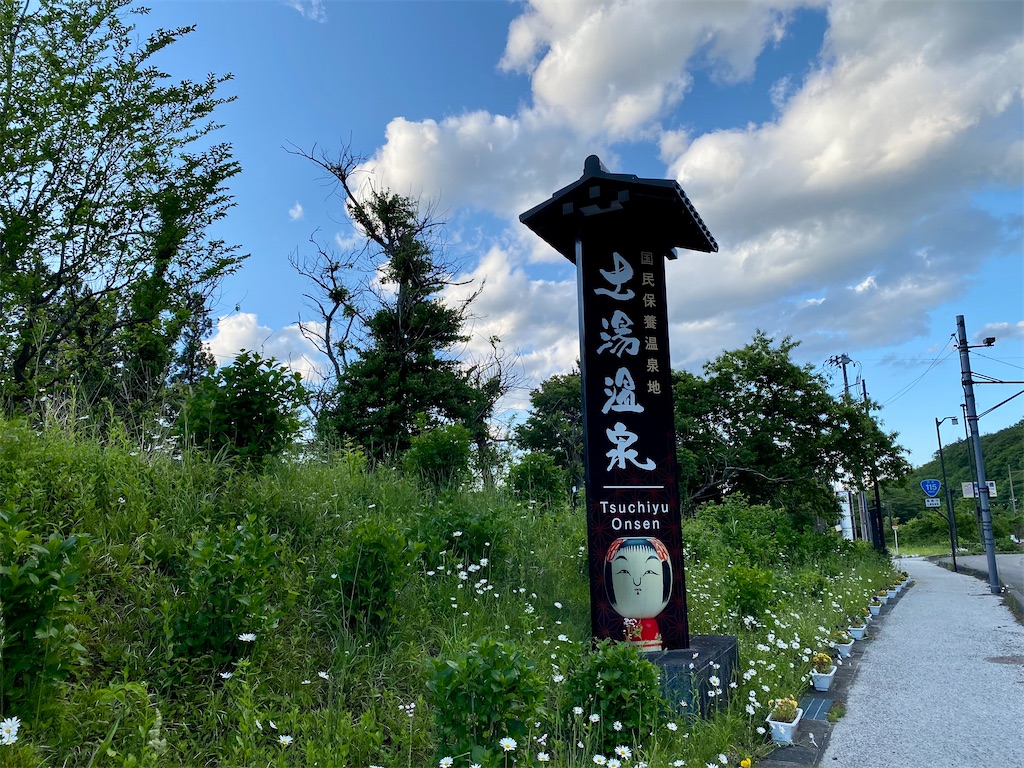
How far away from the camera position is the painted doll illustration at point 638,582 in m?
5.04

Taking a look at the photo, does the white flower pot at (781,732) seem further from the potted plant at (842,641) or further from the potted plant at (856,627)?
the potted plant at (856,627)

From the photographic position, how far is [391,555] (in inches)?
164

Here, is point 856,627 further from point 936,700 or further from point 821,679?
point 821,679

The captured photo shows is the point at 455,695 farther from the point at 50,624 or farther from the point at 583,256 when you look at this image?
the point at 583,256

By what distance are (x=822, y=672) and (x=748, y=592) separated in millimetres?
942

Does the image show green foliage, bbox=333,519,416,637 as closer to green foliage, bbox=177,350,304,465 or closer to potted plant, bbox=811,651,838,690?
green foliage, bbox=177,350,304,465

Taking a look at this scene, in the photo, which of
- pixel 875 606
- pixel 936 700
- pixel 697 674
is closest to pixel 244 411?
pixel 697 674

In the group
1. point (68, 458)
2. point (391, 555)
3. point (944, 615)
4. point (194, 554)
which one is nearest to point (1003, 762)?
point (391, 555)

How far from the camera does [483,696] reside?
2916 mm

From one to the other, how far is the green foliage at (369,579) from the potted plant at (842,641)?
589 centimetres

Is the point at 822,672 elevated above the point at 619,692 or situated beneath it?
situated beneath

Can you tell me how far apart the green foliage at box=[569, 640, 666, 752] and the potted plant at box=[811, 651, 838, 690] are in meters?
2.97

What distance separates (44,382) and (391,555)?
515 cm

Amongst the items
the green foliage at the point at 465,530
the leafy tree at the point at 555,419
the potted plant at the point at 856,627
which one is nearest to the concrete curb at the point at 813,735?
the potted plant at the point at 856,627
